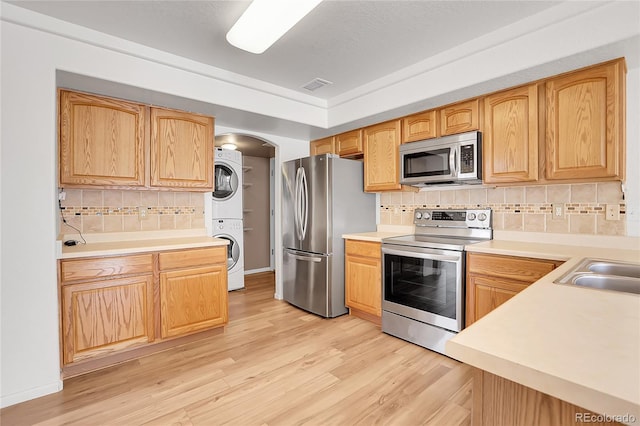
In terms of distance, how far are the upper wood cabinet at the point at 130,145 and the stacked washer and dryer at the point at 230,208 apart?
146cm

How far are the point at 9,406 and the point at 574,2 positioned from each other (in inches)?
163

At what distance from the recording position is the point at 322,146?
4051 millimetres

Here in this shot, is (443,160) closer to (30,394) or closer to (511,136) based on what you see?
(511,136)

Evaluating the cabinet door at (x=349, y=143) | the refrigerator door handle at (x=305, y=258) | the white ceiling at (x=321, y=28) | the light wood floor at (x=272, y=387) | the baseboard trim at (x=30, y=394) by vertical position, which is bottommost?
the light wood floor at (x=272, y=387)

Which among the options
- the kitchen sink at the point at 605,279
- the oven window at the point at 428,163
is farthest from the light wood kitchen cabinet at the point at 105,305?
the kitchen sink at the point at 605,279

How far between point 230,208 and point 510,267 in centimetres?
358

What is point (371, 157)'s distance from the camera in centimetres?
345

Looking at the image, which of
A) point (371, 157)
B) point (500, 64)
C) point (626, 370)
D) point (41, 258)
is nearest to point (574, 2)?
point (500, 64)

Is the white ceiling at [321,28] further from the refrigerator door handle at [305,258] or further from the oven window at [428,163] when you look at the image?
the refrigerator door handle at [305,258]

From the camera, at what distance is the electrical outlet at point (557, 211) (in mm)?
2407

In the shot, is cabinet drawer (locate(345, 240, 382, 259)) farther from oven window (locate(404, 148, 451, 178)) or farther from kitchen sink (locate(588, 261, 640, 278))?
kitchen sink (locate(588, 261, 640, 278))

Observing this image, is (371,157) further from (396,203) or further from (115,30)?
(115,30)

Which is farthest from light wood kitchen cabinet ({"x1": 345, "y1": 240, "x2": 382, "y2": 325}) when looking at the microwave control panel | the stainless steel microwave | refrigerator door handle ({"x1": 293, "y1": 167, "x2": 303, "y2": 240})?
the microwave control panel

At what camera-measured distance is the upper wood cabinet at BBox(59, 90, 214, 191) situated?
7.78 feet
